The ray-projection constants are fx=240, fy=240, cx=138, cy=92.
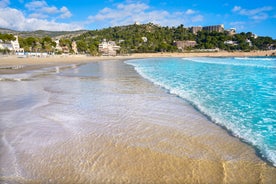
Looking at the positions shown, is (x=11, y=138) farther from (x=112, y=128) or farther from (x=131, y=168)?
(x=131, y=168)

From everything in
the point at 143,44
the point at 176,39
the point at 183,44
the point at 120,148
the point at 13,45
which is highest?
the point at 176,39

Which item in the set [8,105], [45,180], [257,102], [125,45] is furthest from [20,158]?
[125,45]

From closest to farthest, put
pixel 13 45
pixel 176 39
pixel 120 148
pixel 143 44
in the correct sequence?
pixel 120 148, pixel 13 45, pixel 143 44, pixel 176 39

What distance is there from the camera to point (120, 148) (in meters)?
4.45

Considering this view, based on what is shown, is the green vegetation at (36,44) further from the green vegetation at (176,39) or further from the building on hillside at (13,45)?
the green vegetation at (176,39)

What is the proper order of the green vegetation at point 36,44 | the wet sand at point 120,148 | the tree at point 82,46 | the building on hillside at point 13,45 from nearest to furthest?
the wet sand at point 120,148 → the building on hillside at point 13,45 → the green vegetation at point 36,44 → the tree at point 82,46

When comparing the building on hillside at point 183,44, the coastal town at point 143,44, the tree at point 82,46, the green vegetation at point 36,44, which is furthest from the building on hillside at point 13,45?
the building on hillside at point 183,44

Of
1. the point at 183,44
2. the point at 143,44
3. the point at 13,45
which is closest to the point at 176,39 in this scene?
the point at 183,44

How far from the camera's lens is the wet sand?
3.46 m

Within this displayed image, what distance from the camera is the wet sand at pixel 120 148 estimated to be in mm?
3461

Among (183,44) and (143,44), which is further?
(183,44)

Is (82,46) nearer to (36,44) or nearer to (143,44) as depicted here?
(36,44)

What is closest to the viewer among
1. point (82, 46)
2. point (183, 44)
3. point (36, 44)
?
point (36, 44)

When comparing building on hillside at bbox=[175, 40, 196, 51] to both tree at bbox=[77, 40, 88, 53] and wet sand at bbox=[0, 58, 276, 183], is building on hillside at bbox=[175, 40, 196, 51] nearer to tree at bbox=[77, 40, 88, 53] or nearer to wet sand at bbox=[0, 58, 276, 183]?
tree at bbox=[77, 40, 88, 53]
